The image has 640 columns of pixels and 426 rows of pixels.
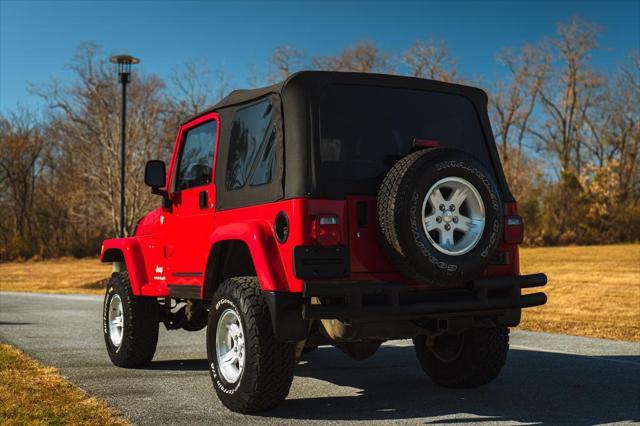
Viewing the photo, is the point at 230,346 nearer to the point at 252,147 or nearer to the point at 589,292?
the point at 252,147

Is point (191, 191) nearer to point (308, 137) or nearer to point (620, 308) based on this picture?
point (308, 137)

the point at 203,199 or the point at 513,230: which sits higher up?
the point at 203,199

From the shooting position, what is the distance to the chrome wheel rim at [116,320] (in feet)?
25.5

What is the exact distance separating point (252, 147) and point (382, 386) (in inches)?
95.7

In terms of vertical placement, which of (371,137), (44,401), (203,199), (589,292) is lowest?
(589,292)

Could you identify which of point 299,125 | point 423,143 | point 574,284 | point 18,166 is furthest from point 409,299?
point 18,166

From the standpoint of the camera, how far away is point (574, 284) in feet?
63.3

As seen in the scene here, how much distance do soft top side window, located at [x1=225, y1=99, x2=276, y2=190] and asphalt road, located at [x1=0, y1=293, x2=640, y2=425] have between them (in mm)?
1722

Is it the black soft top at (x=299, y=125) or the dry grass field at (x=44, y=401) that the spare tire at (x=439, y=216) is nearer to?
the black soft top at (x=299, y=125)

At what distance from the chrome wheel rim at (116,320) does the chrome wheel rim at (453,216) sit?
13.0 feet

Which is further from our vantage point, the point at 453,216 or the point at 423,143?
the point at 423,143

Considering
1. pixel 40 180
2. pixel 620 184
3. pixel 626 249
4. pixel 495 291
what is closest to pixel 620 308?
pixel 495 291

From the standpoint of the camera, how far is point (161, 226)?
7113 mm

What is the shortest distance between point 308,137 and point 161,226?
8.30ft
